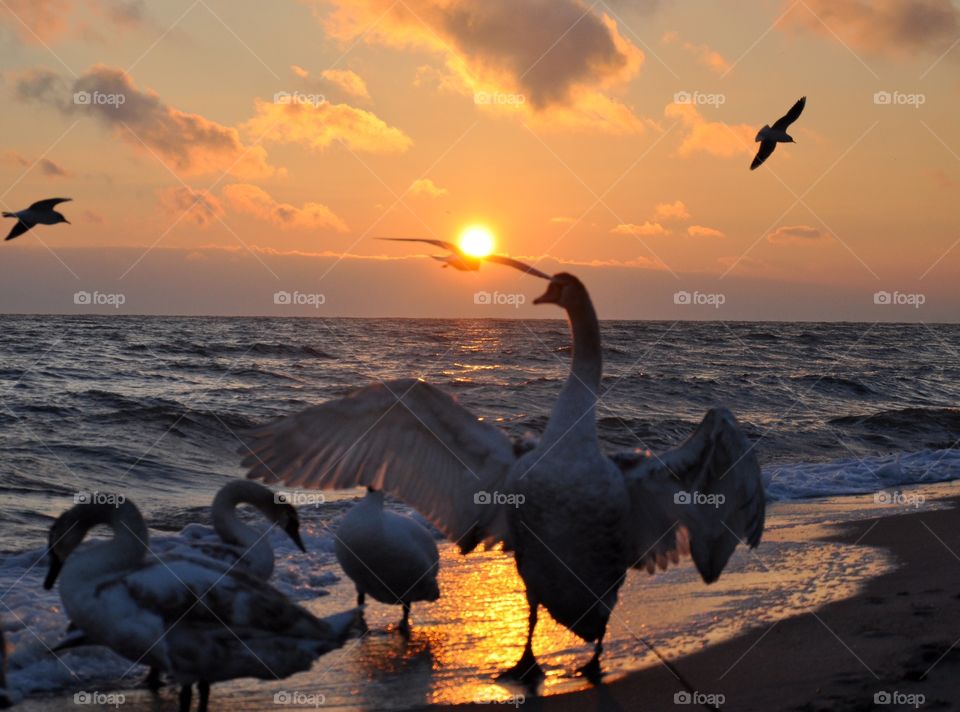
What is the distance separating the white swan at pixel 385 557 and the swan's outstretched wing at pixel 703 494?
1.88m

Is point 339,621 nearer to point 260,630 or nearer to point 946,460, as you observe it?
point 260,630

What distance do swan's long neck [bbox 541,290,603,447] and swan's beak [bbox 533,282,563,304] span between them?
0.37 feet

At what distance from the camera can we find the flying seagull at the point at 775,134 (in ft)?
32.9

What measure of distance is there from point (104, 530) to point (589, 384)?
677 centimetres

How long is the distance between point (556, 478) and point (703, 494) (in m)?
1.10

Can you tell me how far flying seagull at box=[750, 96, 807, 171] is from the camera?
32.9 feet

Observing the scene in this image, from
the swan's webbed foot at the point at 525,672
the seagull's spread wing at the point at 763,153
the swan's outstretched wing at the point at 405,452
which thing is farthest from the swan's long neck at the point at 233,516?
the seagull's spread wing at the point at 763,153

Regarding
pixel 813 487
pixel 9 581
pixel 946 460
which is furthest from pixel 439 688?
pixel 946 460

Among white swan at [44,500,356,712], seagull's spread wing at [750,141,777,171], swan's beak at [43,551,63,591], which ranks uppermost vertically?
seagull's spread wing at [750,141,777,171]

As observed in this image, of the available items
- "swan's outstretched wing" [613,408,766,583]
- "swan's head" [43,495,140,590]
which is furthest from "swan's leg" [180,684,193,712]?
"swan's outstretched wing" [613,408,766,583]

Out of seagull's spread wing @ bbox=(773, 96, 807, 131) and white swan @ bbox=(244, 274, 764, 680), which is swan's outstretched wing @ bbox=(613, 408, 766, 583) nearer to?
white swan @ bbox=(244, 274, 764, 680)

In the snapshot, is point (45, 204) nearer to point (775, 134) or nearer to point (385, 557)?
point (385, 557)

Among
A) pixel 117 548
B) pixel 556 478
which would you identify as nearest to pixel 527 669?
pixel 556 478

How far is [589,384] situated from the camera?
5961mm
